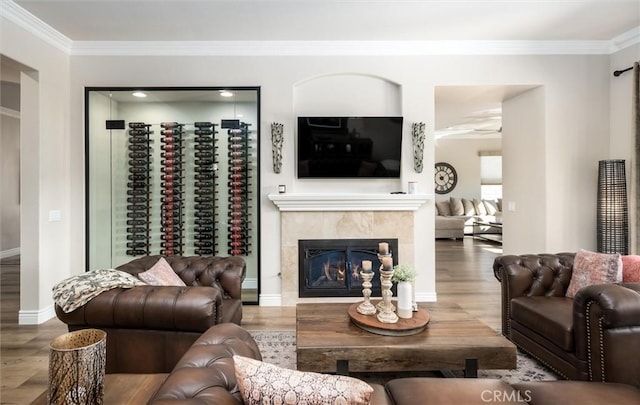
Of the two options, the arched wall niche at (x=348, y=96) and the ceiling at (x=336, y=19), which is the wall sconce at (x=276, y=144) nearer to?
the arched wall niche at (x=348, y=96)

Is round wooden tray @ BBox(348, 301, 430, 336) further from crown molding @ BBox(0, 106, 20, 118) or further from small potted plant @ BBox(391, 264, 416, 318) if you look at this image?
crown molding @ BBox(0, 106, 20, 118)

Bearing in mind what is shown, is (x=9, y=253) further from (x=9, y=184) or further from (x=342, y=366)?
(x=342, y=366)

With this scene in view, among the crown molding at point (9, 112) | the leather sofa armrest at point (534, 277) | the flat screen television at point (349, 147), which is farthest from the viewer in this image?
the crown molding at point (9, 112)

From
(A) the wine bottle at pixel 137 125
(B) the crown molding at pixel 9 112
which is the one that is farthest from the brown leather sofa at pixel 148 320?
(B) the crown molding at pixel 9 112

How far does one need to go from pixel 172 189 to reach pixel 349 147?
2255 mm

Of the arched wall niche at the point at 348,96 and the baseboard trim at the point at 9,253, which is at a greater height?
the arched wall niche at the point at 348,96

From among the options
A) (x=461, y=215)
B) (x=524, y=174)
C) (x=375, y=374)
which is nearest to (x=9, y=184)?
(x=375, y=374)

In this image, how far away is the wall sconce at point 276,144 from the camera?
3854 mm

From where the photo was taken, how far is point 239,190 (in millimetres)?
4035

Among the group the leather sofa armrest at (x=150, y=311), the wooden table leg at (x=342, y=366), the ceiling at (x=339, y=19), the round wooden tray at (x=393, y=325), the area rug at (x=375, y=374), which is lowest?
the area rug at (x=375, y=374)

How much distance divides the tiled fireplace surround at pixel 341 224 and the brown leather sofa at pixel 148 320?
71.1 inches

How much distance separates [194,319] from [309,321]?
2.45 feet

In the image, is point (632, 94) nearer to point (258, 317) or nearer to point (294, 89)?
point (294, 89)

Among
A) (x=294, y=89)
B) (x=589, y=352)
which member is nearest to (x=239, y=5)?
(x=294, y=89)
